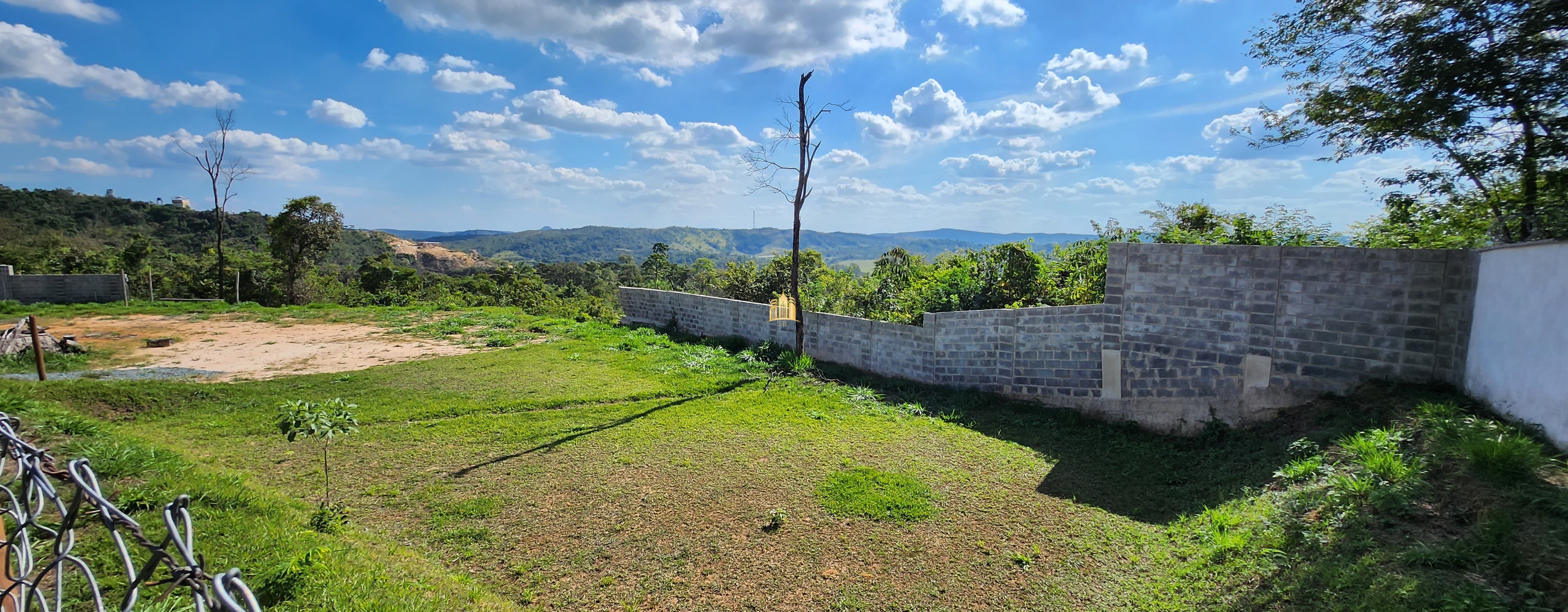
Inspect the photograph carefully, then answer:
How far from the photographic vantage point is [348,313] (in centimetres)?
1675

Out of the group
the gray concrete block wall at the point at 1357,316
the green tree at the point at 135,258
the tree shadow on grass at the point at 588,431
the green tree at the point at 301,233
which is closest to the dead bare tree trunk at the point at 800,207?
the tree shadow on grass at the point at 588,431

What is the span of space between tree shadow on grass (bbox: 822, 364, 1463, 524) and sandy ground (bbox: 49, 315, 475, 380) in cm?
1083

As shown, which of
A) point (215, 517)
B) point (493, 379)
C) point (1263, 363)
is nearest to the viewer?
point (215, 517)

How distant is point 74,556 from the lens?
2021 mm

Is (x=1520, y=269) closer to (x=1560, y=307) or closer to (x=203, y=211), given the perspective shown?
(x=1560, y=307)

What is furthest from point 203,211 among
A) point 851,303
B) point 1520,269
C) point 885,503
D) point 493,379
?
point 1520,269

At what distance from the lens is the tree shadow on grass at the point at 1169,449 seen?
17.7ft

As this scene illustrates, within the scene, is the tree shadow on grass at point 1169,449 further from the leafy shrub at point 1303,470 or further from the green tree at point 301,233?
the green tree at point 301,233

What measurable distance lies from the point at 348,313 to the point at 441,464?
13745mm

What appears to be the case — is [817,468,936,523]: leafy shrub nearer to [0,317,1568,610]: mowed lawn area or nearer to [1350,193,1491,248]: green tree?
[0,317,1568,610]: mowed lawn area

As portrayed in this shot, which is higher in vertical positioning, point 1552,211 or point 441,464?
point 1552,211

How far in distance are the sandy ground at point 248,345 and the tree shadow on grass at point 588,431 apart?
593cm

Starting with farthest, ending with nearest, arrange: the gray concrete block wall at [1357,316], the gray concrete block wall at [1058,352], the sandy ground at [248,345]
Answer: the sandy ground at [248,345]
the gray concrete block wall at [1058,352]
the gray concrete block wall at [1357,316]

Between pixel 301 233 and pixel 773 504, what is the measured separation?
907 inches
